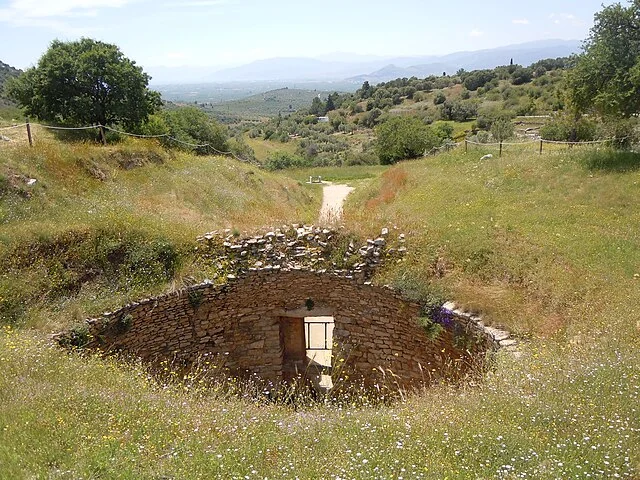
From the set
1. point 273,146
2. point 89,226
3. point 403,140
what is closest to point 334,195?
point 403,140

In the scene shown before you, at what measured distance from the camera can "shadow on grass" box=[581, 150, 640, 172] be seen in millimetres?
15335

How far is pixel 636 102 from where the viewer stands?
578 inches

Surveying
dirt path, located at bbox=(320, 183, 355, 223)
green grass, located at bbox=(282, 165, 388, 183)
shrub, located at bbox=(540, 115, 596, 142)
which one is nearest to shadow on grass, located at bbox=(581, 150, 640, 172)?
shrub, located at bbox=(540, 115, 596, 142)

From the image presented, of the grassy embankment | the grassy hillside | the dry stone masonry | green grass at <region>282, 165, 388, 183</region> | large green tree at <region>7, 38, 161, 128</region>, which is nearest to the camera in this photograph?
the grassy embankment

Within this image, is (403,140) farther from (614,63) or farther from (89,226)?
(89,226)

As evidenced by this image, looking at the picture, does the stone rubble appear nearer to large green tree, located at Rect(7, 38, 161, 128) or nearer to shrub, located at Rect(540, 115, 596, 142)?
large green tree, located at Rect(7, 38, 161, 128)

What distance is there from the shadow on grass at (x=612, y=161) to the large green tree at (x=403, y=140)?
1418 cm

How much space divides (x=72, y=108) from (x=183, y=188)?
469 cm

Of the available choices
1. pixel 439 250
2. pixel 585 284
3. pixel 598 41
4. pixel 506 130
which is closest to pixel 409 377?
pixel 439 250

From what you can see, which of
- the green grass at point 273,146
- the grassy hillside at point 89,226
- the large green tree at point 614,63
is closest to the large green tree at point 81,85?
the grassy hillside at point 89,226

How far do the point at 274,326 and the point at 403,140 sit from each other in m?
23.0

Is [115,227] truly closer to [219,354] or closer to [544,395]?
[219,354]

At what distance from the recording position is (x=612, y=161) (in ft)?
52.4

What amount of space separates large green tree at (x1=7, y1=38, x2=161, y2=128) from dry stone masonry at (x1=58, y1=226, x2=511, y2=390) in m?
8.57
